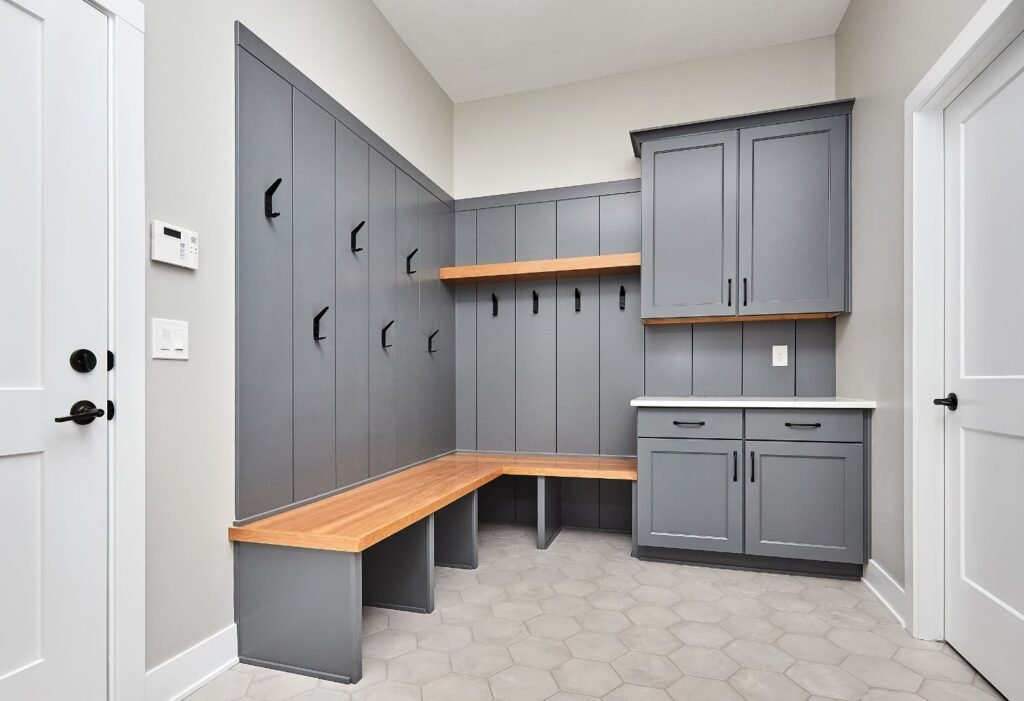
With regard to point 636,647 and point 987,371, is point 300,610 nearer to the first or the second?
point 636,647

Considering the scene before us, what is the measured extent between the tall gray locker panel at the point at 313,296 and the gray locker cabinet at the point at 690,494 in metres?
1.66

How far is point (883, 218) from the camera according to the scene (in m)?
2.56

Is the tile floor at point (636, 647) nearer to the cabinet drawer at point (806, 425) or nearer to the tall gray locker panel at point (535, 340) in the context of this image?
the cabinet drawer at point (806, 425)

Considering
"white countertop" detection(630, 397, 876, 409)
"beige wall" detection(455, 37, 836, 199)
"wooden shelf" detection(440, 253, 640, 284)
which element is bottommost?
"white countertop" detection(630, 397, 876, 409)

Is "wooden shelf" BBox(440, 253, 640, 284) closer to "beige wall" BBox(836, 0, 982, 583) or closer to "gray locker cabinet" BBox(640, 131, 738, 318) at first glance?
"gray locker cabinet" BBox(640, 131, 738, 318)

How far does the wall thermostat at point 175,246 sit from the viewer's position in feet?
5.78

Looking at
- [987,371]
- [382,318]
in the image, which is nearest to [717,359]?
[987,371]

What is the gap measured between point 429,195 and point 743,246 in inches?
78.0

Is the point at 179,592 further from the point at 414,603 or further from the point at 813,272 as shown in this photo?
the point at 813,272

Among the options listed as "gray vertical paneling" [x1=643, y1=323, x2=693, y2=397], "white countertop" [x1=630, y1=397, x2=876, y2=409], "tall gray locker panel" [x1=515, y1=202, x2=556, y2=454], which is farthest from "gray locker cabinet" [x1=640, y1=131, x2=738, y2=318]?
"tall gray locker panel" [x1=515, y1=202, x2=556, y2=454]

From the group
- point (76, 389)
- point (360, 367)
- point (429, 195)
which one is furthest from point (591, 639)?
point (429, 195)

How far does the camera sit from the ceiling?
313cm

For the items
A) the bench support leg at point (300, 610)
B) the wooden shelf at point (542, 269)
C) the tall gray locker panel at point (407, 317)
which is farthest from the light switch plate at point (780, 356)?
the bench support leg at point (300, 610)

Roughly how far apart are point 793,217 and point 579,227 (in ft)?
4.33
